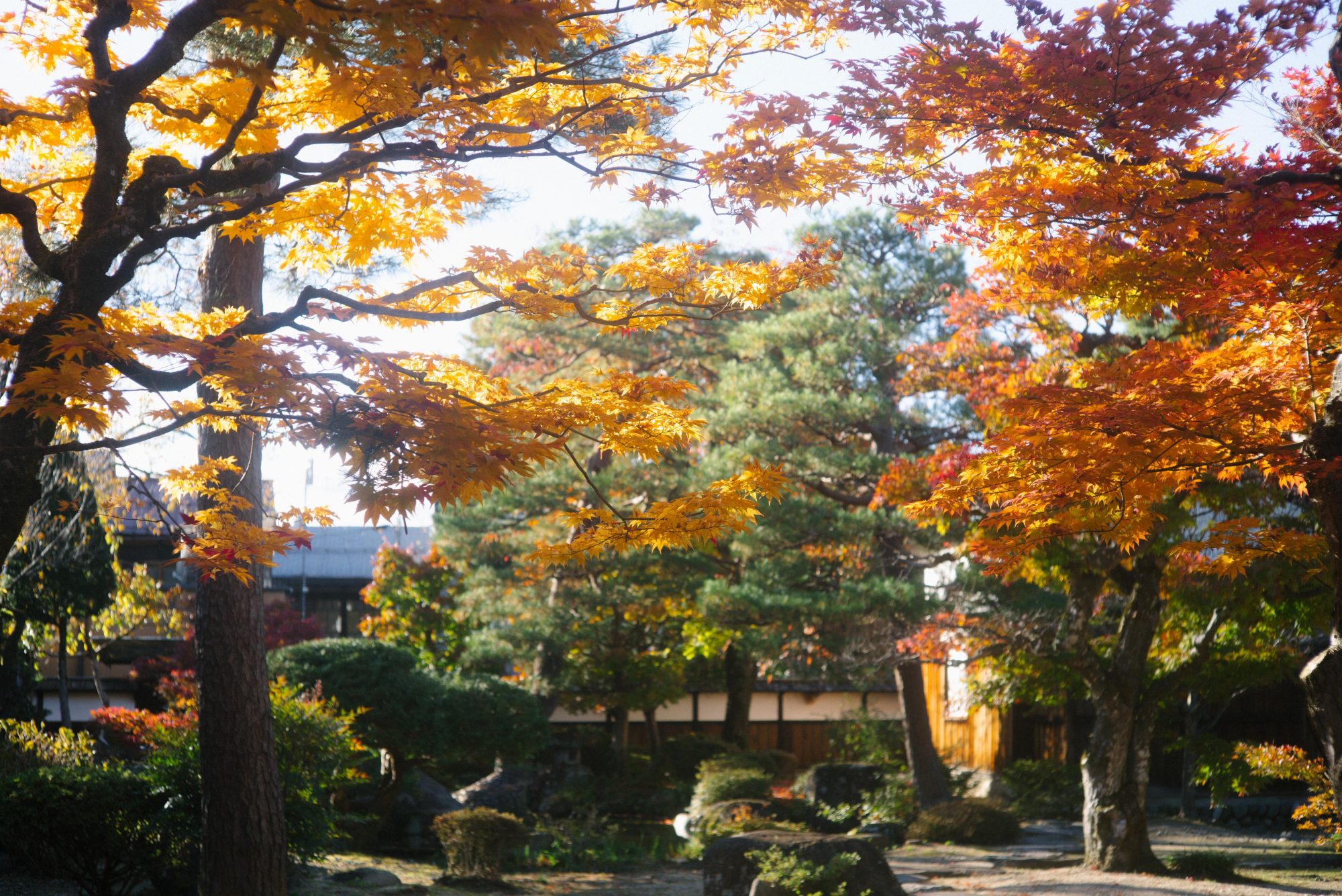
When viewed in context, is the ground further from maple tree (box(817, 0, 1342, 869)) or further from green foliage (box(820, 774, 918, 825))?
maple tree (box(817, 0, 1342, 869))

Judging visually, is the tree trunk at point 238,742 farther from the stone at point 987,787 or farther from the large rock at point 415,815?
the stone at point 987,787

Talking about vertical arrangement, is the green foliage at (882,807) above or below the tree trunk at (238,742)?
below

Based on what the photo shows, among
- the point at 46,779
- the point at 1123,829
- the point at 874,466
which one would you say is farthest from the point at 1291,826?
the point at 46,779

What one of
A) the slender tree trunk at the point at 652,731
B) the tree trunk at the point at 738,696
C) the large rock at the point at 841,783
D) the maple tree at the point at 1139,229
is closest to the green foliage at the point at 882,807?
the large rock at the point at 841,783

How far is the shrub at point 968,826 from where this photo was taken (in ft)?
39.4

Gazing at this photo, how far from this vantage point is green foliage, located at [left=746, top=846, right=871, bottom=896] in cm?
721

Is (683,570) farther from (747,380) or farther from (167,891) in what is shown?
(167,891)

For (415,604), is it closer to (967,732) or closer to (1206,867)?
(967,732)

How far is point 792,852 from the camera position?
25.0 feet

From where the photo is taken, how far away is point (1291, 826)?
42.0ft

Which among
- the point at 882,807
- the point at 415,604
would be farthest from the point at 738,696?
the point at 415,604

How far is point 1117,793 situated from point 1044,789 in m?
6.04

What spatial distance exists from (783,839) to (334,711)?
5391mm

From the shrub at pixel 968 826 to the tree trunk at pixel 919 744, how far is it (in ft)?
3.74
